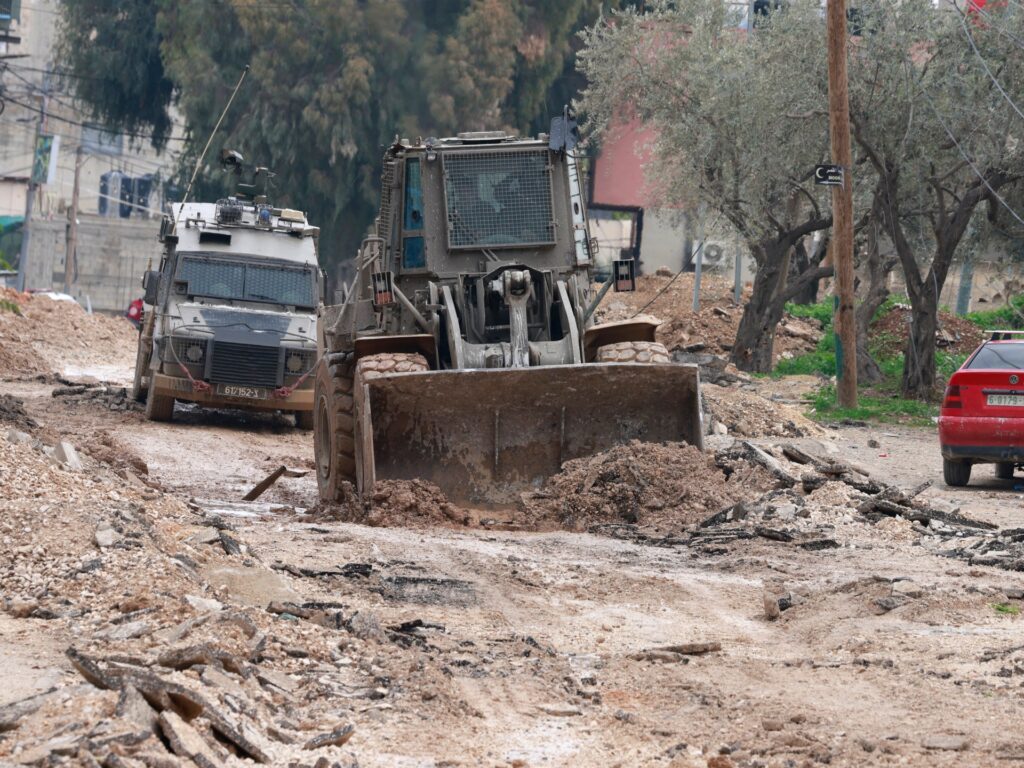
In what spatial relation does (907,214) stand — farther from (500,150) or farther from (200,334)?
(500,150)

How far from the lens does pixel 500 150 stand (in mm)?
13562

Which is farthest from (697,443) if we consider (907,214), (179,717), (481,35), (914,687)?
(481,35)

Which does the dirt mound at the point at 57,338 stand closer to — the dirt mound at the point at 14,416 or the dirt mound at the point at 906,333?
the dirt mound at the point at 14,416

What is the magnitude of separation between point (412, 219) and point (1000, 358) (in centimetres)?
585

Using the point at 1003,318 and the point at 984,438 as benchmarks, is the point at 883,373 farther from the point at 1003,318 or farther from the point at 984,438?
the point at 984,438

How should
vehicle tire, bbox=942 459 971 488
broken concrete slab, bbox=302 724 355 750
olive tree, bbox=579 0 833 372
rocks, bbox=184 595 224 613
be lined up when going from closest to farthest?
1. broken concrete slab, bbox=302 724 355 750
2. rocks, bbox=184 595 224 613
3. vehicle tire, bbox=942 459 971 488
4. olive tree, bbox=579 0 833 372

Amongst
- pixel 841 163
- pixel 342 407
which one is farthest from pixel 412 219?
pixel 841 163

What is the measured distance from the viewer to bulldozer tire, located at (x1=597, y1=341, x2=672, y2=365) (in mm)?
12820

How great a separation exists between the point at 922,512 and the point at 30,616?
23.5 feet

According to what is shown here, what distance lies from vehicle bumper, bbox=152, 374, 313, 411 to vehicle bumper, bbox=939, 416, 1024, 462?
8.15 m

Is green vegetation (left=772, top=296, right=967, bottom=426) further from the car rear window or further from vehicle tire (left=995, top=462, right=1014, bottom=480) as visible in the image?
the car rear window

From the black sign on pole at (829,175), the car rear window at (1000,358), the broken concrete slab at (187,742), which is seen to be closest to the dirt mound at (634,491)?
the car rear window at (1000,358)

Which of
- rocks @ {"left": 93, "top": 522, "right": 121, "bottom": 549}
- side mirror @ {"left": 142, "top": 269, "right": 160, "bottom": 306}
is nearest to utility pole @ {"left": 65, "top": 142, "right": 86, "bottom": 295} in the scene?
side mirror @ {"left": 142, "top": 269, "right": 160, "bottom": 306}

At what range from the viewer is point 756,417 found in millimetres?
21062
